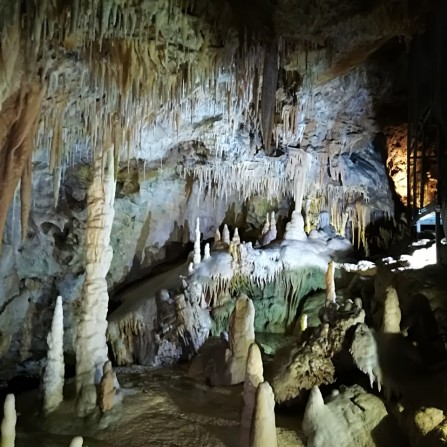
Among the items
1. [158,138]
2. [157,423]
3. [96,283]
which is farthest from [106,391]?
[158,138]

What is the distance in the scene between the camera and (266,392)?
16.8ft

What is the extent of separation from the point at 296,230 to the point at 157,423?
28.6ft

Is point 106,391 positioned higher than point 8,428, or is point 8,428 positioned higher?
point 8,428

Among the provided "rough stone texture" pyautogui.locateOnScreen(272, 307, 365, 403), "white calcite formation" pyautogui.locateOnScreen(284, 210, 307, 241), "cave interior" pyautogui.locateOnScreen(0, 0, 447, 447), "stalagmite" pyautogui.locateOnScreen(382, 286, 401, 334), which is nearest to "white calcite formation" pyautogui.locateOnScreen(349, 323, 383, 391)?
"cave interior" pyautogui.locateOnScreen(0, 0, 447, 447)

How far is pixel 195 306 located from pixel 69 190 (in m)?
5.03

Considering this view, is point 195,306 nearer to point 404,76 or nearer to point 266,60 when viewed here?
point 266,60

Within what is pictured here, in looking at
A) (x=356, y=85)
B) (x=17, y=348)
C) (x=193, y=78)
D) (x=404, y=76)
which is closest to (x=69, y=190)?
(x=17, y=348)

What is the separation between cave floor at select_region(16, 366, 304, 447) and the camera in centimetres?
661

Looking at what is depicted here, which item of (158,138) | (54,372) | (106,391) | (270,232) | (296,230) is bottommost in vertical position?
(106,391)

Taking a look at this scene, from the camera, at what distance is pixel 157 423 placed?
729 centimetres

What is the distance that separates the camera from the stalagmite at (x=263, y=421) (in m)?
5.06

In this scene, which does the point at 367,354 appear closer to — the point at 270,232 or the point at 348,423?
the point at 348,423

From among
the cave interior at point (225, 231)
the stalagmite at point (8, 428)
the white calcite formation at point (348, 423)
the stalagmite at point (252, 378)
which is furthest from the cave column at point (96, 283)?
the white calcite formation at point (348, 423)

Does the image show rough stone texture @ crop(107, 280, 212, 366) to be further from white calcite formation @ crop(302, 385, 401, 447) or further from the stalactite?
the stalactite
